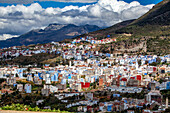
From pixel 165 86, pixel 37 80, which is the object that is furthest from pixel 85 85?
pixel 165 86

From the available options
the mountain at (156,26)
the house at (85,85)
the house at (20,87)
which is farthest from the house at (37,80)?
the mountain at (156,26)

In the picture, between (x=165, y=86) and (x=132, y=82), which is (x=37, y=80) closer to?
(x=132, y=82)

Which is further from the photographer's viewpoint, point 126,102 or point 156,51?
point 156,51

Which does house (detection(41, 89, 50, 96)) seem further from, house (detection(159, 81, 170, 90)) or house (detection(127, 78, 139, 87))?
house (detection(159, 81, 170, 90))

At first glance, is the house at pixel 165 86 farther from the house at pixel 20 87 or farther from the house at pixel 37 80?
the house at pixel 37 80

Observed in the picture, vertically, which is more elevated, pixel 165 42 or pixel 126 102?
pixel 165 42

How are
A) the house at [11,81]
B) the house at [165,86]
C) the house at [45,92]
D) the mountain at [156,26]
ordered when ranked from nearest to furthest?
the house at [165,86] < the house at [45,92] < the house at [11,81] < the mountain at [156,26]

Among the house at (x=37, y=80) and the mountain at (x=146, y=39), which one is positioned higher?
the mountain at (x=146, y=39)

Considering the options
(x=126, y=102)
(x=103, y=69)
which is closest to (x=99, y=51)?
(x=103, y=69)

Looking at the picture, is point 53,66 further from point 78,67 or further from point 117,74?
point 117,74

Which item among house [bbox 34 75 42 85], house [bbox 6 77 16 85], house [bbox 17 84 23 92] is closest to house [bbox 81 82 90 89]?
house [bbox 34 75 42 85]

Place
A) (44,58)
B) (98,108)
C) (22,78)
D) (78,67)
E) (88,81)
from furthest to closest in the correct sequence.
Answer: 1. (44,58)
2. (78,67)
3. (22,78)
4. (88,81)
5. (98,108)
